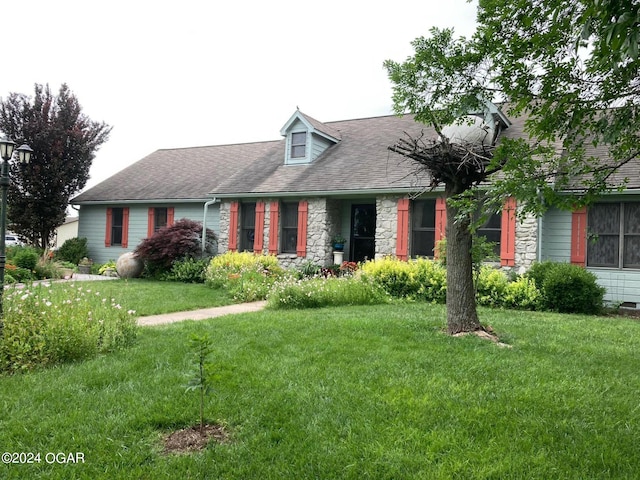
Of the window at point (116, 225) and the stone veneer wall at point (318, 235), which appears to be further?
the window at point (116, 225)

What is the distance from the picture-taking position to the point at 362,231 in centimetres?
1412

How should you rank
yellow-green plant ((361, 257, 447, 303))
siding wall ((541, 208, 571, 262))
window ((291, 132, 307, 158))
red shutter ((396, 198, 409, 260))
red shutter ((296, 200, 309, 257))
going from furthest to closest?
window ((291, 132, 307, 158))
red shutter ((296, 200, 309, 257))
red shutter ((396, 198, 409, 260))
siding wall ((541, 208, 571, 262))
yellow-green plant ((361, 257, 447, 303))

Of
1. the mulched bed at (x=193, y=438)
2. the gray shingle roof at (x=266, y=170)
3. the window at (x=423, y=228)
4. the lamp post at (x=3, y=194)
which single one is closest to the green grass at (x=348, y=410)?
the mulched bed at (x=193, y=438)

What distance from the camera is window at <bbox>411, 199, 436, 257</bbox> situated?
1233 cm

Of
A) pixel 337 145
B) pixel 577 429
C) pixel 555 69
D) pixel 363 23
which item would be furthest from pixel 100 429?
pixel 337 145

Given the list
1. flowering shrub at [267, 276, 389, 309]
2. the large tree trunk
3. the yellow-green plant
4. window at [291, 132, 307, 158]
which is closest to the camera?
the large tree trunk

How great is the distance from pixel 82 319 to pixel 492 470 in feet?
14.5

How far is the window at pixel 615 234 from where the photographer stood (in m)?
9.95

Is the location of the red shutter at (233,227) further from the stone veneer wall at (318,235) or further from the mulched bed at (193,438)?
the mulched bed at (193,438)

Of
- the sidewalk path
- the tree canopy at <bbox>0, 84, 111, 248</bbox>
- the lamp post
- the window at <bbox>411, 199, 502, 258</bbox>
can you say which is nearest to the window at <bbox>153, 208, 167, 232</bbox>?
the tree canopy at <bbox>0, 84, 111, 248</bbox>

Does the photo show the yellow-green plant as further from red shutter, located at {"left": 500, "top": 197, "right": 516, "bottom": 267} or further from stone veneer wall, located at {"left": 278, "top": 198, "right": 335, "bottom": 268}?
stone veneer wall, located at {"left": 278, "top": 198, "right": 335, "bottom": 268}

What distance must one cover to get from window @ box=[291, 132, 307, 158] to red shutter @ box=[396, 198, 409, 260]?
4636 millimetres

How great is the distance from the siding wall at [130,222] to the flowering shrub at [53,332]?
10.4 metres

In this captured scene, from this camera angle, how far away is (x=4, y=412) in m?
3.32
